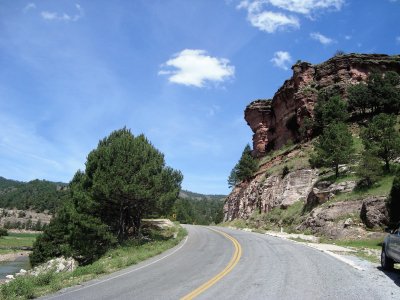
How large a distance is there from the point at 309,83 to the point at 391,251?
189ft

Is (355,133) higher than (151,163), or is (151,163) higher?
(355,133)

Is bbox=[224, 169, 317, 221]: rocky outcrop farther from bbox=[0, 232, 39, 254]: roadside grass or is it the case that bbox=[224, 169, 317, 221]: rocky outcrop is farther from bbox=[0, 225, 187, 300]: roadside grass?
bbox=[0, 232, 39, 254]: roadside grass

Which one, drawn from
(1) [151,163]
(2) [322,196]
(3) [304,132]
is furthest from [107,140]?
(3) [304,132]

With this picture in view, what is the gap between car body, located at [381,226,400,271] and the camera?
12344 mm

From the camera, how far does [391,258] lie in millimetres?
12961

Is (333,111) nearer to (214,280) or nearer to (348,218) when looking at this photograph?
(348,218)

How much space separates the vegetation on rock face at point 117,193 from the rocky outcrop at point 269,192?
2064 centimetres

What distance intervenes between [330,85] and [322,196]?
32611 millimetres

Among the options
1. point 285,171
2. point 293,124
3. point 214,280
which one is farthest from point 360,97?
point 214,280

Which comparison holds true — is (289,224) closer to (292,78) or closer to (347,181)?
(347,181)

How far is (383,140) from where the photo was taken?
33531 millimetres

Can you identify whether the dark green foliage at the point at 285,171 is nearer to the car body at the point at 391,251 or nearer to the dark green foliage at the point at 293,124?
the dark green foliage at the point at 293,124

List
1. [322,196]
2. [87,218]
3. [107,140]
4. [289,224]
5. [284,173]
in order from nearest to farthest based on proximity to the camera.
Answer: [87,218]
[107,140]
[322,196]
[289,224]
[284,173]

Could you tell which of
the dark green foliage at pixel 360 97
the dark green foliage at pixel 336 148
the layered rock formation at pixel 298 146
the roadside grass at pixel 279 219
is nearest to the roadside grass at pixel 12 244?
the layered rock formation at pixel 298 146
